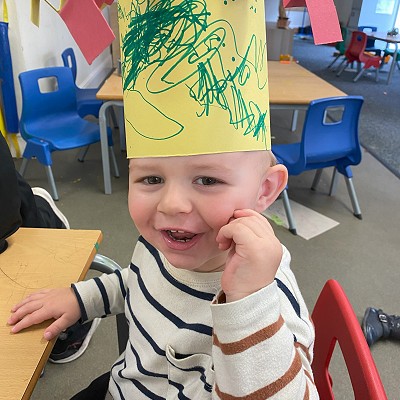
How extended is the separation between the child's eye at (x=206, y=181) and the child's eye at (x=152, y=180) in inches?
2.1

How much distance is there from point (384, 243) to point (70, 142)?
1855mm

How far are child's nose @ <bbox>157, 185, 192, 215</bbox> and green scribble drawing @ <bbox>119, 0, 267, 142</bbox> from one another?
0.27 ft

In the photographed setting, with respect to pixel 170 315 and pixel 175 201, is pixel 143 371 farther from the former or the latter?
pixel 175 201

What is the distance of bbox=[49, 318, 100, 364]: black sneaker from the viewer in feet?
4.83

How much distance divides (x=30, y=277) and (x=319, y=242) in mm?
1786

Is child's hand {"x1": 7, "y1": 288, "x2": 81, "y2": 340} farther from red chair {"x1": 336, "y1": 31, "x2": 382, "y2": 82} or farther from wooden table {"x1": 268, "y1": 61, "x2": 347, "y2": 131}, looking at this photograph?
red chair {"x1": 336, "y1": 31, "x2": 382, "y2": 82}

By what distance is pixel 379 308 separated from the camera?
1828mm

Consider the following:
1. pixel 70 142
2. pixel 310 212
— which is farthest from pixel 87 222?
pixel 310 212

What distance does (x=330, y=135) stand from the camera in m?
2.24

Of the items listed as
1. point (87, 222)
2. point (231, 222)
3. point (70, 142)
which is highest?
point (231, 222)

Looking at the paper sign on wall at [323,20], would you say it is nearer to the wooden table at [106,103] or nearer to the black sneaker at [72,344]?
the black sneaker at [72,344]

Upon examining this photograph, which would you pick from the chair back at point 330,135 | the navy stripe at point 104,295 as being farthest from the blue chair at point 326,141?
the navy stripe at point 104,295

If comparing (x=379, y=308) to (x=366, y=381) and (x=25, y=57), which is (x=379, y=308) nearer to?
(x=366, y=381)

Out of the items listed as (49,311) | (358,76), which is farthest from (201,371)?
(358,76)
